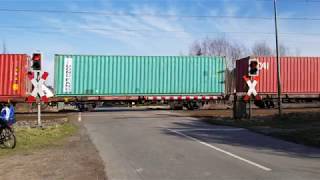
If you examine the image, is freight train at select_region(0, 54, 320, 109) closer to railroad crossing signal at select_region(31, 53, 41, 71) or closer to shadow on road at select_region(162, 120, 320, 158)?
railroad crossing signal at select_region(31, 53, 41, 71)

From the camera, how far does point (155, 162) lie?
12.0 m

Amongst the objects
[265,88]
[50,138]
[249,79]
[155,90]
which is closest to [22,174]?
[50,138]

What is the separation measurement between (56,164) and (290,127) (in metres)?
12.8

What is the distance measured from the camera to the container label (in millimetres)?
38219

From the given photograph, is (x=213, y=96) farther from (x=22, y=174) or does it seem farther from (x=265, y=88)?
(x=22, y=174)

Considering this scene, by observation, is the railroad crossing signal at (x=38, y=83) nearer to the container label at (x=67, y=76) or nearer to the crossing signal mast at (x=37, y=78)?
the crossing signal mast at (x=37, y=78)

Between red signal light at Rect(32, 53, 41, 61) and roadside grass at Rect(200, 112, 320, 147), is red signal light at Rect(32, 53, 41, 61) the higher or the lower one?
the higher one

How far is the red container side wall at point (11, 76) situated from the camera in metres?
36.1

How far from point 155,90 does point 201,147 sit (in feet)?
83.3

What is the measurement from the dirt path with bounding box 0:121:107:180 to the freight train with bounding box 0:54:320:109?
888 inches

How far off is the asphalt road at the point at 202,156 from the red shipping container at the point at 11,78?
59.0ft

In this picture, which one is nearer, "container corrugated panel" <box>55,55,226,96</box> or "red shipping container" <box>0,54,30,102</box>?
"red shipping container" <box>0,54,30,102</box>

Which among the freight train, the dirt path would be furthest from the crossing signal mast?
the freight train

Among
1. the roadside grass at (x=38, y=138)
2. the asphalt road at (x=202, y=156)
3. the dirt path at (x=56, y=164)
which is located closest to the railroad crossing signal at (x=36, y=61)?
the roadside grass at (x=38, y=138)
